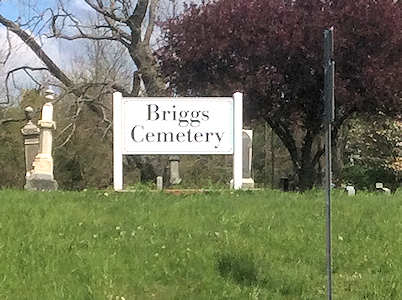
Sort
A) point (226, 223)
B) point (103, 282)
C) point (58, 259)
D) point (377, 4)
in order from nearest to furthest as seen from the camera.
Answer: point (103, 282) → point (58, 259) → point (226, 223) → point (377, 4)

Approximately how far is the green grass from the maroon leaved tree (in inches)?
258

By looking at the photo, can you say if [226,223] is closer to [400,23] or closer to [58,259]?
[58,259]

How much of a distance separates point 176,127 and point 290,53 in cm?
473

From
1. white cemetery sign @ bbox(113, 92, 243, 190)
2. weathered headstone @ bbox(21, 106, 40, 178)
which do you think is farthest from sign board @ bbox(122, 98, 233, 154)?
weathered headstone @ bbox(21, 106, 40, 178)

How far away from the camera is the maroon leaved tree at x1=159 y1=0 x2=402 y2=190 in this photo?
571 inches

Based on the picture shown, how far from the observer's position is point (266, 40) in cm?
1477

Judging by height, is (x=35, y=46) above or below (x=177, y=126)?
above

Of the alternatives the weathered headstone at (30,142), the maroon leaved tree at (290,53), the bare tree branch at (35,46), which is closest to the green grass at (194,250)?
the maroon leaved tree at (290,53)

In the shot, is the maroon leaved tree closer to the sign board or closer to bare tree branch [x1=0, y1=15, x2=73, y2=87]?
the sign board

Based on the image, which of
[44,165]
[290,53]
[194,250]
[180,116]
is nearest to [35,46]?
[44,165]

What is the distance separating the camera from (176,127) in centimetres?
1143

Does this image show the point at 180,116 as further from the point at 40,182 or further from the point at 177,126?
the point at 40,182

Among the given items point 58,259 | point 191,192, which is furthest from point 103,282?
point 191,192

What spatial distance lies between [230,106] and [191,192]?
77.3 inches
